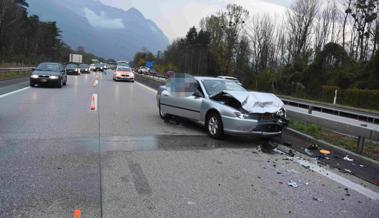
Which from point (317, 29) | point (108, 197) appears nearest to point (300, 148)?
point (108, 197)

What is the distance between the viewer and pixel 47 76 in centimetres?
2281

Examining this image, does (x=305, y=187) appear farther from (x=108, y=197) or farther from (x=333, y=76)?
(x=333, y=76)

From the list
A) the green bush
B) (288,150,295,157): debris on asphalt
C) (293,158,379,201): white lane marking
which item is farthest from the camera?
the green bush

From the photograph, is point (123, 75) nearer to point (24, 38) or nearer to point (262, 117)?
point (262, 117)

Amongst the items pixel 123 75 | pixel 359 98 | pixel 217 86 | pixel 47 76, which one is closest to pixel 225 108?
pixel 217 86

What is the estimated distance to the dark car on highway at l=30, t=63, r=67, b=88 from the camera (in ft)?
74.3

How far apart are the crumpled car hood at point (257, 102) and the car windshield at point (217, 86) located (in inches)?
31.0

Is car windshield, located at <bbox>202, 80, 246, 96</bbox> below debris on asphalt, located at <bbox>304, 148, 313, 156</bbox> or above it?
above

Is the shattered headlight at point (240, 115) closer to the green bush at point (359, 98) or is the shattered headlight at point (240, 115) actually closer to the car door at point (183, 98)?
the car door at point (183, 98)

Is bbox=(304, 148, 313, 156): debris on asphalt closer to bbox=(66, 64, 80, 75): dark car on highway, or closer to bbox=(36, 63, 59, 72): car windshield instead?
bbox=(36, 63, 59, 72): car windshield

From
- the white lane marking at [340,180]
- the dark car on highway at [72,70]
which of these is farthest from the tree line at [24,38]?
the white lane marking at [340,180]

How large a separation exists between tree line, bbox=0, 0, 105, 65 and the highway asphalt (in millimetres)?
52898

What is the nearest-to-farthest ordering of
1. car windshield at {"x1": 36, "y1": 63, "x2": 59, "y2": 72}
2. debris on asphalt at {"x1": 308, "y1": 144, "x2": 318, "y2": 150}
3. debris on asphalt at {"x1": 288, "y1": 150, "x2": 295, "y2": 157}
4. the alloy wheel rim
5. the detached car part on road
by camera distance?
debris on asphalt at {"x1": 288, "y1": 150, "x2": 295, "y2": 157} < debris on asphalt at {"x1": 308, "y1": 144, "x2": 318, "y2": 150} < the alloy wheel rim < car windshield at {"x1": 36, "y1": 63, "x2": 59, "y2": 72} < the detached car part on road

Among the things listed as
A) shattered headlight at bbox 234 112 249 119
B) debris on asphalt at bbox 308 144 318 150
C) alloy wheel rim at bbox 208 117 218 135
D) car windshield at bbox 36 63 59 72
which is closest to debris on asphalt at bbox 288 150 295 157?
debris on asphalt at bbox 308 144 318 150
